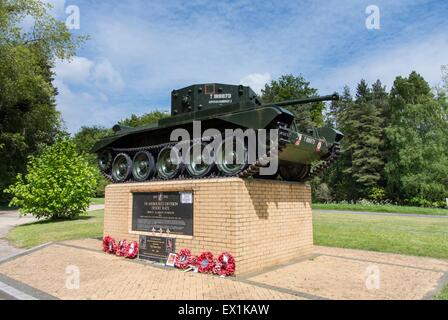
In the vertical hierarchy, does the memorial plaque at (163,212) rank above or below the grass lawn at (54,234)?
above

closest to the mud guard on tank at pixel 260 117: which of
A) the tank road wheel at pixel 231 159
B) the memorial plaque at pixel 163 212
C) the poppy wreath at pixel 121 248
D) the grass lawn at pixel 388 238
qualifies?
the tank road wheel at pixel 231 159

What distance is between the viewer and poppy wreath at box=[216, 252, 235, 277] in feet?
25.8

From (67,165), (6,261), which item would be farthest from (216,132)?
(67,165)

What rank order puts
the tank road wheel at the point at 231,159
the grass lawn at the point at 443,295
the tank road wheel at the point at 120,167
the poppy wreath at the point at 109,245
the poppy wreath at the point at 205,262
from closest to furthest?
the grass lawn at the point at 443,295, the poppy wreath at the point at 205,262, the tank road wheel at the point at 231,159, the poppy wreath at the point at 109,245, the tank road wheel at the point at 120,167

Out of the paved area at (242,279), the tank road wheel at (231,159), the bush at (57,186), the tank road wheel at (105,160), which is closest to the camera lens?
the paved area at (242,279)

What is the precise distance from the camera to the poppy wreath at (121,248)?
34.1ft

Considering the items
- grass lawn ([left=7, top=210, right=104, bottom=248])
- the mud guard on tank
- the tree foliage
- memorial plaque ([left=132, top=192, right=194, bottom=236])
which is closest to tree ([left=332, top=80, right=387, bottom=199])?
the tree foliage

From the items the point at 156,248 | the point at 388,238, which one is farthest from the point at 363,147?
the point at 156,248

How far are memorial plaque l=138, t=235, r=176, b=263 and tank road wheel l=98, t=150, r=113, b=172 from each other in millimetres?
3455

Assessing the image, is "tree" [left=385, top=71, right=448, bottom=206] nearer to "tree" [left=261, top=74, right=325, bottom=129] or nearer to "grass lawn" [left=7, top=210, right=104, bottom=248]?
"tree" [left=261, top=74, right=325, bottom=129]

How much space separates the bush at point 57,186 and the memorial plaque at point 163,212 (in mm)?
11636

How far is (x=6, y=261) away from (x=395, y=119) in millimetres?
47243

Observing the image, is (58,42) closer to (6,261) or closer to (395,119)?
(6,261)

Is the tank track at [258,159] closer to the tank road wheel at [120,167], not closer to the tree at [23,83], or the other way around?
the tank road wheel at [120,167]
